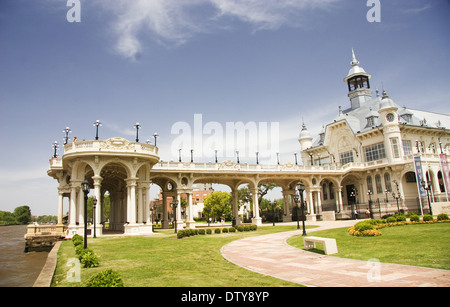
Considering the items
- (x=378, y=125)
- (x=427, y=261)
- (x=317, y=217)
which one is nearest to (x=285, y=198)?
(x=317, y=217)

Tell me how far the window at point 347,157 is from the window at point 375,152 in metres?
2.90

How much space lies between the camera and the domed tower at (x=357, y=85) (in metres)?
55.7

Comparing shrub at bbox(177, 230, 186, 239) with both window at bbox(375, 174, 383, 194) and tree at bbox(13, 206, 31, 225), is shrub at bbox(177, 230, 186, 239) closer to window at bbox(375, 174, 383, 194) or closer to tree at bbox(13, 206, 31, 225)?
window at bbox(375, 174, 383, 194)

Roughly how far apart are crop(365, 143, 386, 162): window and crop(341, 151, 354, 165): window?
2.90 m

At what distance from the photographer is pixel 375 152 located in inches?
1844

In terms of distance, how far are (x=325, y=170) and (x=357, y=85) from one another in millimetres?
19802

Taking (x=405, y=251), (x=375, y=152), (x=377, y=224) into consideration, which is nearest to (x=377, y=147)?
(x=375, y=152)

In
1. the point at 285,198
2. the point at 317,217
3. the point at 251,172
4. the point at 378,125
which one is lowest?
the point at 317,217

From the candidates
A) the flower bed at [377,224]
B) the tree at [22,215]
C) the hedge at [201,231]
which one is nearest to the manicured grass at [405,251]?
the flower bed at [377,224]

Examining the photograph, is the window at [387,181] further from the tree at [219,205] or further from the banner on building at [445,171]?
the tree at [219,205]

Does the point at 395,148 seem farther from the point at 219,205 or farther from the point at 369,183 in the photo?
the point at 219,205

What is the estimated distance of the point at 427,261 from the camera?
32.2 ft
